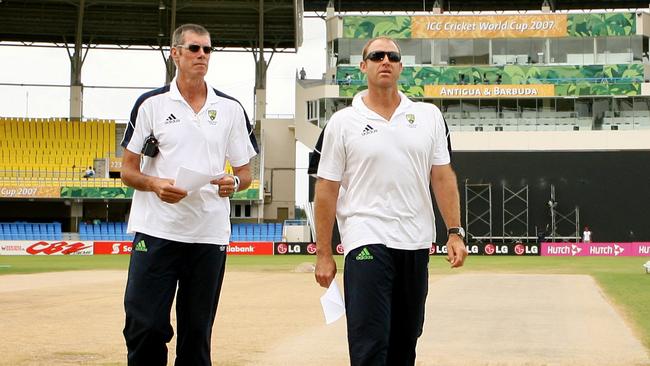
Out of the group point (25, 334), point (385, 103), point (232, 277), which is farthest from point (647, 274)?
point (385, 103)

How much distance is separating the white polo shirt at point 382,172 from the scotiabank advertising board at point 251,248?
163 feet

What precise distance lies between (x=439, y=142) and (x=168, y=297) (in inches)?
77.4

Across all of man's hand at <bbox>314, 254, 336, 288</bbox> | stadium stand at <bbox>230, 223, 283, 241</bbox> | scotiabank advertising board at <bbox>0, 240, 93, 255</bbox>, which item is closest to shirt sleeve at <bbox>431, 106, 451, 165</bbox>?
man's hand at <bbox>314, 254, 336, 288</bbox>

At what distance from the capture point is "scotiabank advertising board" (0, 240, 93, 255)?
5428 cm

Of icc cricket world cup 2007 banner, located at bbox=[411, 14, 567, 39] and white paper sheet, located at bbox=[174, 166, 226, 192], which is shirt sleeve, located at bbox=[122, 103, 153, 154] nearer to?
white paper sheet, located at bbox=[174, 166, 226, 192]

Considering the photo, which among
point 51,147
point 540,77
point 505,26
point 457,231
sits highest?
point 505,26

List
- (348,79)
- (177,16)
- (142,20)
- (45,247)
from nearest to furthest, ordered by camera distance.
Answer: (45,247), (348,79), (177,16), (142,20)

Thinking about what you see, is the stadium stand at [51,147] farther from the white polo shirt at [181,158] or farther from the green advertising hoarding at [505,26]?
the white polo shirt at [181,158]

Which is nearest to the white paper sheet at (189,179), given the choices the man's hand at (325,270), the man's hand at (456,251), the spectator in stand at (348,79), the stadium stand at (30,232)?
the man's hand at (325,270)

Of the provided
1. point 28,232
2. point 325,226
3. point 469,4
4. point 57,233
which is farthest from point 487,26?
point 325,226

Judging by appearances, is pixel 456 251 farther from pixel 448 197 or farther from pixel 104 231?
pixel 104 231

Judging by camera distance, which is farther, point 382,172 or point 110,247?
point 110,247

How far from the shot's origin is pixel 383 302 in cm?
605

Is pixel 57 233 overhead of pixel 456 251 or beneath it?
beneath
